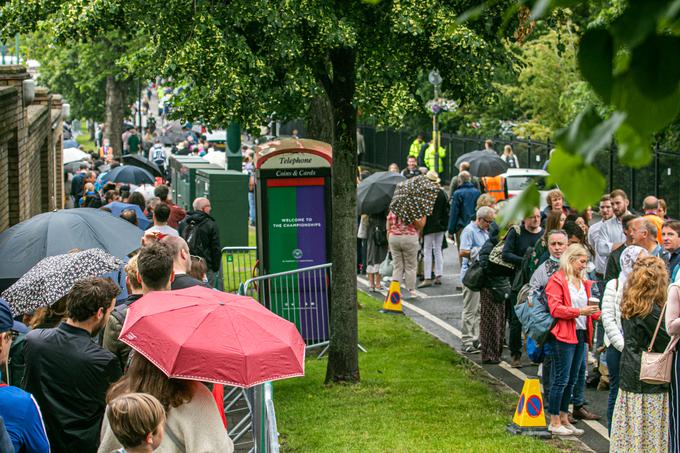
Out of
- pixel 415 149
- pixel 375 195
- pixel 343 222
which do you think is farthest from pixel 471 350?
pixel 415 149

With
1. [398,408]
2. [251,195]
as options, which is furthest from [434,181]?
[251,195]

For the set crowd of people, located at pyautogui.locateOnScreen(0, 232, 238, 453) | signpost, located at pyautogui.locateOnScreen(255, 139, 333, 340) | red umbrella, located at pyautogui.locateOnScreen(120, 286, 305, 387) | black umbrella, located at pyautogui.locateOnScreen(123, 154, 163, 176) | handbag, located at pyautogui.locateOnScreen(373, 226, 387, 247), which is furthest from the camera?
black umbrella, located at pyautogui.locateOnScreen(123, 154, 163, 176)

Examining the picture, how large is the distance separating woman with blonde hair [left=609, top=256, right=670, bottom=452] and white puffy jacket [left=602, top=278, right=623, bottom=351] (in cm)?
46

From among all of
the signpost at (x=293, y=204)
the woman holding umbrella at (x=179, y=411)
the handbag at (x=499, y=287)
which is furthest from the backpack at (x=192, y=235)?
the woman holding umbrella at (x=179, y=411)

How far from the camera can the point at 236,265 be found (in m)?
17.7

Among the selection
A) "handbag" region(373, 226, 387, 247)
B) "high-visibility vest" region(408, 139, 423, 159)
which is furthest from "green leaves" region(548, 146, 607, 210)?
"high-visibility vest" region(408, 139, 423, 159)

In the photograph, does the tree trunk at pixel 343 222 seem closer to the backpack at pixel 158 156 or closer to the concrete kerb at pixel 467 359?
the concrete kerb at pixel 467 359

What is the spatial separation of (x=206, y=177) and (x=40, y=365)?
50.5 feet

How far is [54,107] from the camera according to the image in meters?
27.7

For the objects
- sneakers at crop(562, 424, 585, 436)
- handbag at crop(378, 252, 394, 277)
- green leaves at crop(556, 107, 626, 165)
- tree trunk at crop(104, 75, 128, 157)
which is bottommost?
sneakers at crop(562, 424, 585, 436)

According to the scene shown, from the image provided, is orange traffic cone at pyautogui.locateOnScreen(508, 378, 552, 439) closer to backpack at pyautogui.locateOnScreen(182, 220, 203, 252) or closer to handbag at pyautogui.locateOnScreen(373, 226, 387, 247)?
backpack at pyautogui.locateOnScreen(182, 220, 203, 252)

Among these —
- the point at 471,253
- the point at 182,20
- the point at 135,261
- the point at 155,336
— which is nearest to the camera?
the point at 155,336

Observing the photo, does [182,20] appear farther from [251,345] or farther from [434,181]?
[434,181]

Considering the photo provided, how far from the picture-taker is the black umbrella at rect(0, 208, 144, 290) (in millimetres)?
9211
